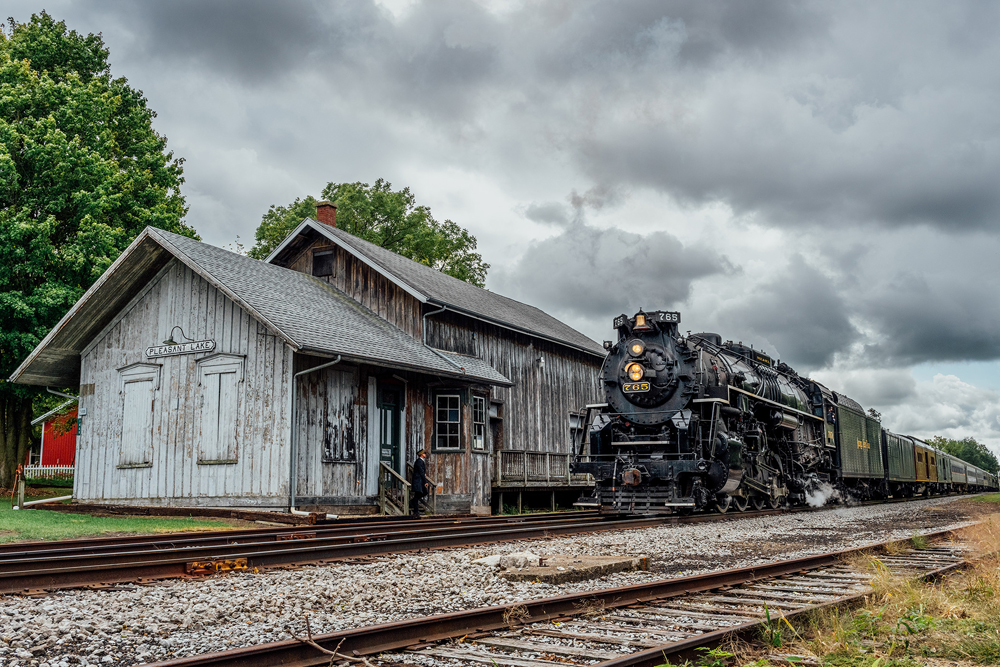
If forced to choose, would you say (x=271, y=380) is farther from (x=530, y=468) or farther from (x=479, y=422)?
(x=530, y=468)

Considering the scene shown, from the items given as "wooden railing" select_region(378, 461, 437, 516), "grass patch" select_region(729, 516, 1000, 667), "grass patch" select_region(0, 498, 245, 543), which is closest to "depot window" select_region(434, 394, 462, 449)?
"wooden railing" select_region(378, 461, 437, 516)

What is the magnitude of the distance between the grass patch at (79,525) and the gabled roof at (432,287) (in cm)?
664

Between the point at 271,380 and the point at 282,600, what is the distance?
908 cm

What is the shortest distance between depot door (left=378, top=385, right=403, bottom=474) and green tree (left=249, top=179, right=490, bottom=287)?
66.9 ft

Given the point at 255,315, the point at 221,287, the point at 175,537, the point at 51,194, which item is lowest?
the point at 175,537

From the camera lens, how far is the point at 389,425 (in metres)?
16.6

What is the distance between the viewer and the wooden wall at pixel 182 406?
47.3 feet

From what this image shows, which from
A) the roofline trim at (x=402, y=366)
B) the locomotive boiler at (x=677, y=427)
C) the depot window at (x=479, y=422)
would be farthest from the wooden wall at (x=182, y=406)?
the locomotive boiler at (x=677, y=427)

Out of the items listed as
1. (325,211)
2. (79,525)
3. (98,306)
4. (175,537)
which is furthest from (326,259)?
(175,537)

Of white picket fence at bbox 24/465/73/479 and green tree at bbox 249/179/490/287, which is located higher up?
green tree at bbox 249/179/490/287

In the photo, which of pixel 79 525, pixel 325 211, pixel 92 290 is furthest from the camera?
pixel 325 211

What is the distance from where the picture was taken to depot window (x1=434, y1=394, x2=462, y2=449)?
17.5 meters

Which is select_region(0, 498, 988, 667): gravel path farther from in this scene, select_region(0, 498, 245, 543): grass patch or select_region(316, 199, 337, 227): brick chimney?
select_region(316, 199, 337, 227): brick chimney

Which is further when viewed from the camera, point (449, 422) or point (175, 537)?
point (449, 422)
